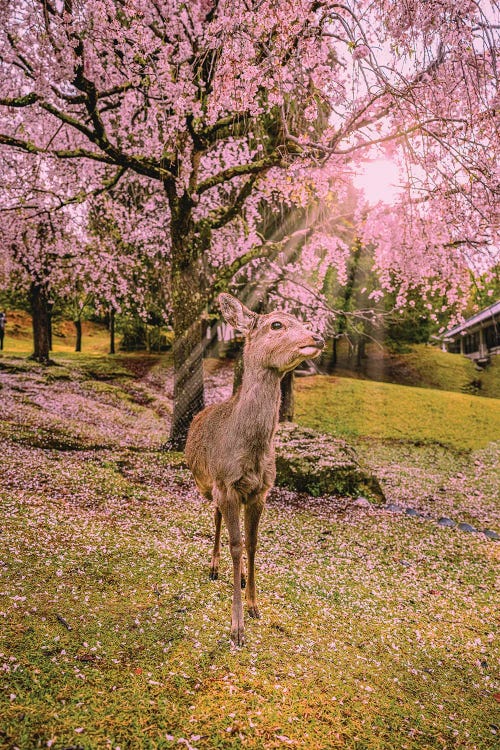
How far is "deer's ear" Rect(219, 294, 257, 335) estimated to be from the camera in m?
5.01

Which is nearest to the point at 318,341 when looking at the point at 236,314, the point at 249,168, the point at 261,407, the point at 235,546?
the point at 261,407

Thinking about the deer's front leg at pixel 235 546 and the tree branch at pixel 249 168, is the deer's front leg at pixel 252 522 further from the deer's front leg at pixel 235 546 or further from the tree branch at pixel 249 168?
the tree branch at pixel 249 168

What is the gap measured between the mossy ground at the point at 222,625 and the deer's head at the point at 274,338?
3.04 metres

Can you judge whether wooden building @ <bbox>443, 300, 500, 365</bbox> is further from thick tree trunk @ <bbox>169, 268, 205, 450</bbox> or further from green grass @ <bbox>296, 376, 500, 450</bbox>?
thick tree trunk @ <bbox>169, 268, 205, 450</bbox>

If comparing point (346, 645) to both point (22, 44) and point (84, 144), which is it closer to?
point (22, 44)

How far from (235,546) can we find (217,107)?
240 inches

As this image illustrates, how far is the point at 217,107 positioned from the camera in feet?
22.0

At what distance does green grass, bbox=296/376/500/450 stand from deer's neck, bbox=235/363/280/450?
18.4 m

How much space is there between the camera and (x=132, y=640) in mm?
4586

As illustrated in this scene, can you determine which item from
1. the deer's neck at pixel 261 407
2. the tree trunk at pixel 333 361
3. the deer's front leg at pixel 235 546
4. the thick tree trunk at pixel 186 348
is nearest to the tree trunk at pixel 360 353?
the tree trunk at pixel 333 361

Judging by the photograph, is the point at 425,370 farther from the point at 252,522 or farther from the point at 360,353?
the point at 252,522

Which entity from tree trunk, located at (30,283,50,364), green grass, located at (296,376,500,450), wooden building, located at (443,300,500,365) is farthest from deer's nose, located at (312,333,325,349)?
tree trunk, located at (30,283,50,364)

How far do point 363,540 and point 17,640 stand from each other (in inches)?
264

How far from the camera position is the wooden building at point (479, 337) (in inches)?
1317
